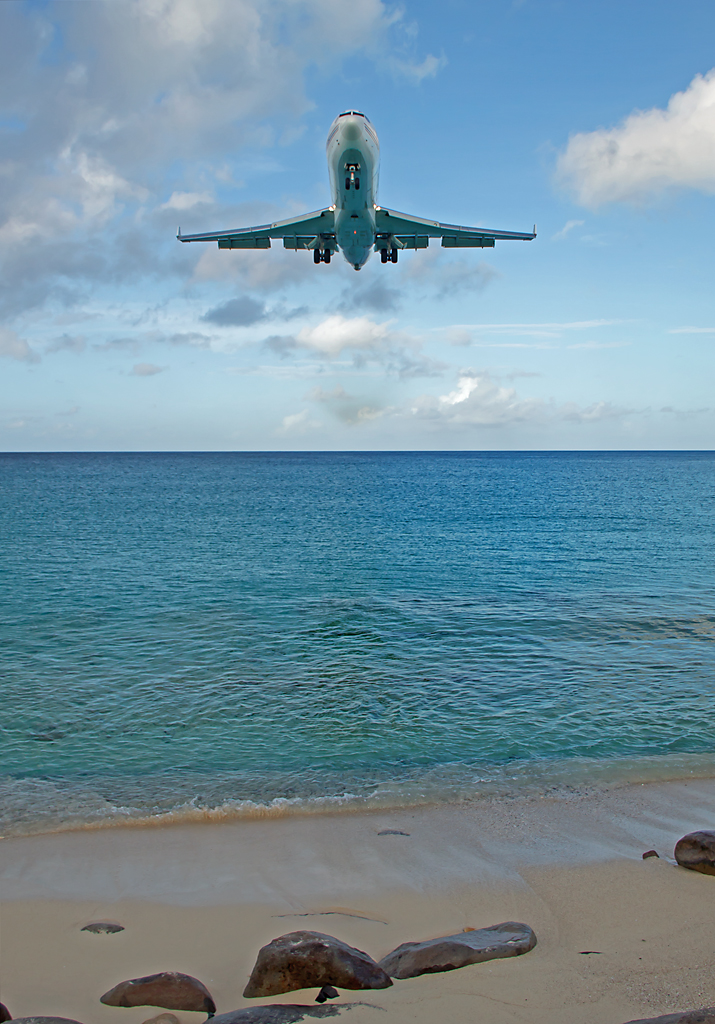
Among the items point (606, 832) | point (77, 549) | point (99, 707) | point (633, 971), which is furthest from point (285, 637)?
point (77, 549)

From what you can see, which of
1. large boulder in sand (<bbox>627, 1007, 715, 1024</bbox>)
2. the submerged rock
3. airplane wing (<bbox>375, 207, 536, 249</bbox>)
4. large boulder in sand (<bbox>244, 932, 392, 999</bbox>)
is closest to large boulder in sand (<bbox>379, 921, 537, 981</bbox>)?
large boulder in sand (<bbox>244, 932, 392, 999</bbox>)

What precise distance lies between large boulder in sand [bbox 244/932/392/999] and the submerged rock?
2340 millimetres

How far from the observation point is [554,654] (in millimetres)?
22469

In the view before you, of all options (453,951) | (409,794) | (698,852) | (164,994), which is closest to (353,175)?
(409,794)

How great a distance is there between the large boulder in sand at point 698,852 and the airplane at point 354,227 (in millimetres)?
23085

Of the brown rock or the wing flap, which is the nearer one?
the brown rock

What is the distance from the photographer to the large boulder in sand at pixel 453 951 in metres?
7.13

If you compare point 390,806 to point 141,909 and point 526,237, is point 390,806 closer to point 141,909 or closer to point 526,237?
point 141,909

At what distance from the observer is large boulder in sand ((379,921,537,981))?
7133 millimetres

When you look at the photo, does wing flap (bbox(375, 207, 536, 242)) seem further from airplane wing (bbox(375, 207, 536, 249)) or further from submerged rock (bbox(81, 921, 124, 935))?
submerged rock (bbox(81, 921, 124, 935))

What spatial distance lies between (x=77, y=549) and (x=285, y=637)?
2720cm

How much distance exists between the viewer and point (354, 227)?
2794 centimetres

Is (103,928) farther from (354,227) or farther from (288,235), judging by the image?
(288,235)

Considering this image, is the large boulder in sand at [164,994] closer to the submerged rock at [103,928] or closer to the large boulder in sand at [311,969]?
the large boulder in sand at [311,969]
